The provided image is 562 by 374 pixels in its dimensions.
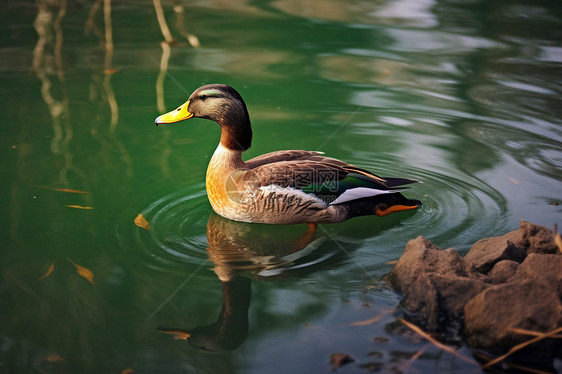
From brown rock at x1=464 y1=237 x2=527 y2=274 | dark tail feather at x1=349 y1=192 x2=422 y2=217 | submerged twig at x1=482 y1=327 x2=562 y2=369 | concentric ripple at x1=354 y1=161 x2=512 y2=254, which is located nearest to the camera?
submerged twig at x1=482 y1=327 x2=562 y2=369

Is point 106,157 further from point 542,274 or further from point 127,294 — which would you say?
point 542,274

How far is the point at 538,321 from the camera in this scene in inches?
151

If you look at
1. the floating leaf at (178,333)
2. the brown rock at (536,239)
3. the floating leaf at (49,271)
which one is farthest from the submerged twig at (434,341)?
the floating leaf at (49,271)

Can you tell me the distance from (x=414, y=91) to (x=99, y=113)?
3.76 meters

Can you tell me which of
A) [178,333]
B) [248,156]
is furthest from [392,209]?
[178,333]

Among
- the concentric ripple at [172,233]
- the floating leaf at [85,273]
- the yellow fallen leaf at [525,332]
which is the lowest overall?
the floating leaf at [85,273]

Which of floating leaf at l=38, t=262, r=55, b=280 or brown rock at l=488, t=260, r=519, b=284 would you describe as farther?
floating leaf at l=38, t=262, r=55, b=280

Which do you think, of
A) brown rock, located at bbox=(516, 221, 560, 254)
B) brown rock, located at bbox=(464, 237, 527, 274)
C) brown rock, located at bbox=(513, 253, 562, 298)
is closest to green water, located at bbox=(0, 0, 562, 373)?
brown rock, located at bbox=(464, 237, 527, 274)

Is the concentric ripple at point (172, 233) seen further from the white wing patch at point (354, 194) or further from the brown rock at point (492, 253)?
the brown rock at point (492, 253)

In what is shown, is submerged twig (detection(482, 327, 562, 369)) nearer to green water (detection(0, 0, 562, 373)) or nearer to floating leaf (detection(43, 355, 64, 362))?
green water (detection(0, 0, 562, 373))

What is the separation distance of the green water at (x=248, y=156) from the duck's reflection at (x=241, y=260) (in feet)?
0.05

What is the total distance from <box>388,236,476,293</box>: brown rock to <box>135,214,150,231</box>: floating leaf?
80.0 inches

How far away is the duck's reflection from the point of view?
4.17 meters

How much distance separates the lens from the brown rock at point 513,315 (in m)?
3.83
